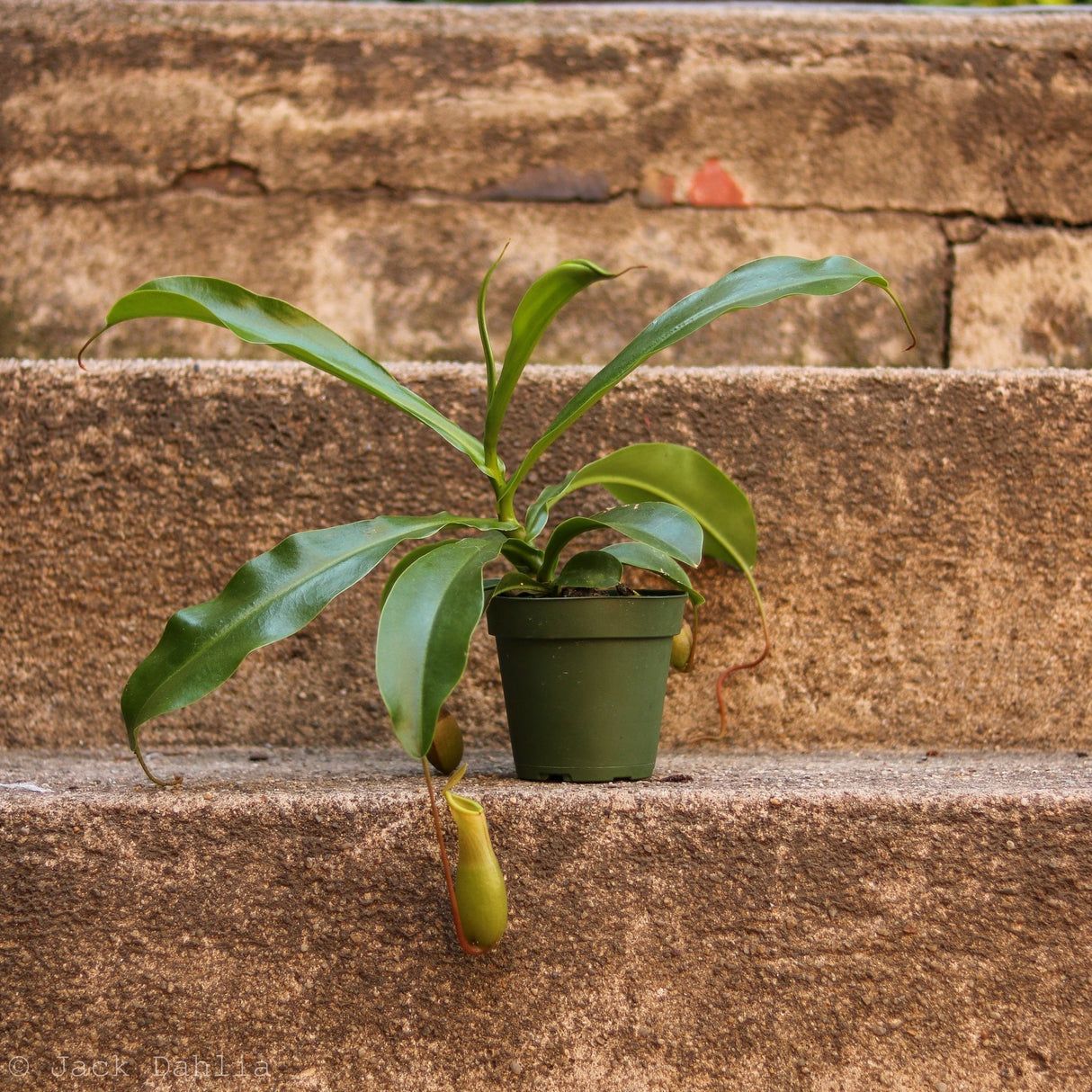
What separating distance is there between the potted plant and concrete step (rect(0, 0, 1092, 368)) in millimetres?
550

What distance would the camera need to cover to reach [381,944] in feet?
2.39

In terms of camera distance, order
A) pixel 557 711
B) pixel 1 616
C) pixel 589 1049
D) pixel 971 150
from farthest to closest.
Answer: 1. pixel 971 150
2. pixel 1 616
3. pixel 557 711
4. pixel 589 1049

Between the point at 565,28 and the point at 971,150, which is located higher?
the point at 565,28

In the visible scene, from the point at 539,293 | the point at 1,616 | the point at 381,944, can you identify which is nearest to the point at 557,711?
the point at 381,944

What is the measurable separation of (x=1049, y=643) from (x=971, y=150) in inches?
29.4

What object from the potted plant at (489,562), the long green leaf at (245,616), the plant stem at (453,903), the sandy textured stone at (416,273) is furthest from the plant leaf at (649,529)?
the sandy textured stone at (416,273)

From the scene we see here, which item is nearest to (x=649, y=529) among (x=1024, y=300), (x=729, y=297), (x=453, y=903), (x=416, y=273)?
(x=729, y=297)

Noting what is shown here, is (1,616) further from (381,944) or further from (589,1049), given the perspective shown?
(589,1049)

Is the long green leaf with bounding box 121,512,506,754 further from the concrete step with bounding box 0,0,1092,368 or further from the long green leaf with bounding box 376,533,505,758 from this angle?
the concrete step with bounding box 0,0,1092,368

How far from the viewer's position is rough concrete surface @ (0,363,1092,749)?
40.5 inches

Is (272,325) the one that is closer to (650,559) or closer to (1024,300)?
(650,559)

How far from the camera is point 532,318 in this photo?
829mm

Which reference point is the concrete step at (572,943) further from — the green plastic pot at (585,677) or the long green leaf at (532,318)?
the long green leaf at (532,318)

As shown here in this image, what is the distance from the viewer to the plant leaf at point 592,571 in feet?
2.71
